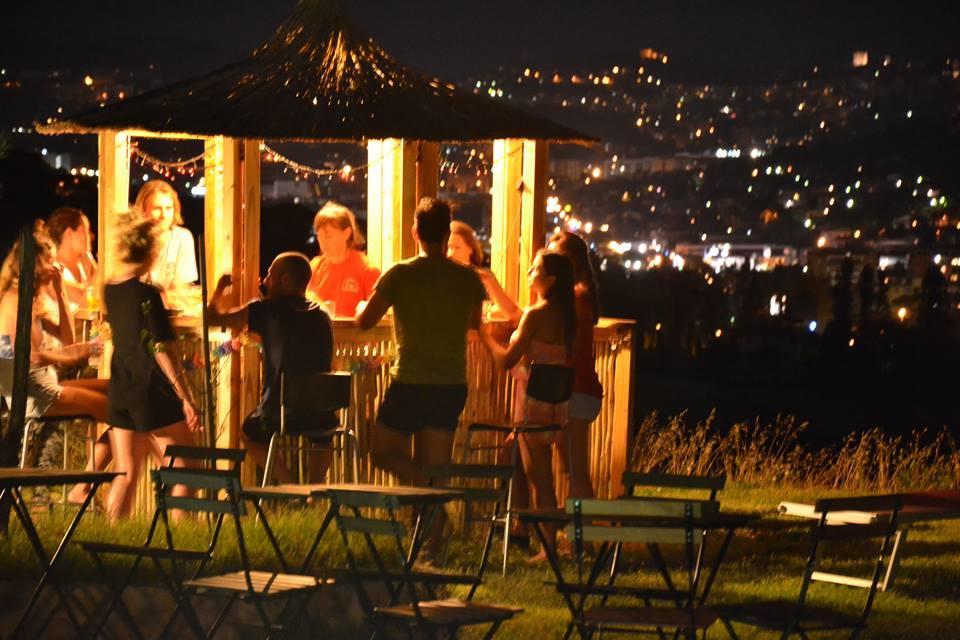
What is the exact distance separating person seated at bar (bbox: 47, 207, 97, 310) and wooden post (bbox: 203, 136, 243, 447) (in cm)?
101

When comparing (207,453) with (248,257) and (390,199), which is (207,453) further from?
(390,199)

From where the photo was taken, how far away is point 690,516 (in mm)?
7203

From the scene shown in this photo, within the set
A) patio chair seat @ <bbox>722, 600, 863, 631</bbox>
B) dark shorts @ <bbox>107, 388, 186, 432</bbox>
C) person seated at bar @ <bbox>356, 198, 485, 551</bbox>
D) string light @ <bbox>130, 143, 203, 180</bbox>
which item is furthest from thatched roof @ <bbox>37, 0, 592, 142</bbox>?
patio chair seat @ <bbox>722, 600, 863, 631</bbox>

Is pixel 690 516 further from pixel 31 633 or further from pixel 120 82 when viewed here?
pixel 120 82

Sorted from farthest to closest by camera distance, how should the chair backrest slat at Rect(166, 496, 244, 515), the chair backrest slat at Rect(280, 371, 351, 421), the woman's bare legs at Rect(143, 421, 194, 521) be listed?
the woman's bare legs at Rect(143, 421, 194, 521) → the chair backrest slat at Rect(280, 371, 351, 421) → the chair backrest slat at Rect(166, 496, 244, 515)

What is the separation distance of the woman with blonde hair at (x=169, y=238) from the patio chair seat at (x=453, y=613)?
519 cm

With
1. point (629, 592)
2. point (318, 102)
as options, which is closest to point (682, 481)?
point (629, 592)

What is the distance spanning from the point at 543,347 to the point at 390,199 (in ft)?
7.56

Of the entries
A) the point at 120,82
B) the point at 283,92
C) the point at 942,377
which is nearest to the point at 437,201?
the point at 283,92

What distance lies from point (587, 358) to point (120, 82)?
14.3m

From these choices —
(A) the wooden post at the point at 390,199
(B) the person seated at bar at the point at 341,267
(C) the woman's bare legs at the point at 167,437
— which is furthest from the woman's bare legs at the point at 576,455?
(C) the woman's bare legs at the point at 167,437

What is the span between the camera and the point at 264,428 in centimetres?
1036

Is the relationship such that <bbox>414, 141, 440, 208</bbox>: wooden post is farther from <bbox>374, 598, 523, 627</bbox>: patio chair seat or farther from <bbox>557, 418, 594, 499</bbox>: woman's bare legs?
<bbox>374, 598, 523, 627</bbox>: patio chair seat

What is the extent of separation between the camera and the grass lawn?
29.1 ft
